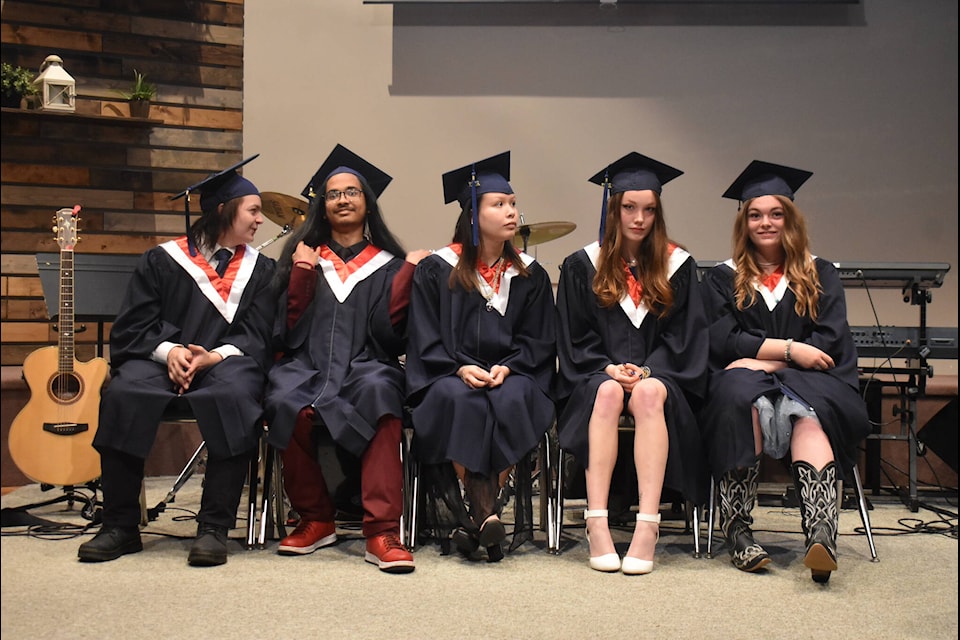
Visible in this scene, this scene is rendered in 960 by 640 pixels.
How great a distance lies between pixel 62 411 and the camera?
4.32m

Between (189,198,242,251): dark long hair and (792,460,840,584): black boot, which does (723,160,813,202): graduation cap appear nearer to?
(792,460,840,584): black boot

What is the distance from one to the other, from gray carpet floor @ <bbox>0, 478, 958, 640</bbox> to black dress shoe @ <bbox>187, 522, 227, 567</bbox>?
6cm

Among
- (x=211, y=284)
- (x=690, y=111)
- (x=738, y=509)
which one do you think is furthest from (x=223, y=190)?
(x=690, y=111)

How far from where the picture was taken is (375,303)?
416 centimetres

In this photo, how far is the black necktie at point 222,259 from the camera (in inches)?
164

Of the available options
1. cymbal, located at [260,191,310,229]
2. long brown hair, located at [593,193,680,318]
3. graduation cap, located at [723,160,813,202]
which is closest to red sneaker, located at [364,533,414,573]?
long brown hair, located at [593,193,680,318]

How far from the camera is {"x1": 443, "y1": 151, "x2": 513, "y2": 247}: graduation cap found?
13.5ft

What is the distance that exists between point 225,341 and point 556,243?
2744 mm

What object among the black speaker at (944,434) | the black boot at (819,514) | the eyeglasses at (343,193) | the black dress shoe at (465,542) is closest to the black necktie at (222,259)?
the eyeglasses at (343,193)

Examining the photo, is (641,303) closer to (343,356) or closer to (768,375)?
(768,375)

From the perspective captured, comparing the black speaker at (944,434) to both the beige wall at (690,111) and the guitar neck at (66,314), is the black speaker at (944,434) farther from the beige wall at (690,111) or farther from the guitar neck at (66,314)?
the guitar neck at (66,314)

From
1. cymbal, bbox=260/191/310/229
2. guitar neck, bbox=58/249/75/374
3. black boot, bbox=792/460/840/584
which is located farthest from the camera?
cymbal, bbox=260/191/310/229

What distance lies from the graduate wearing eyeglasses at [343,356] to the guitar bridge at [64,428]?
959mm

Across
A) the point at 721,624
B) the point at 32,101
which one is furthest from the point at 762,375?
the point at 32,101
